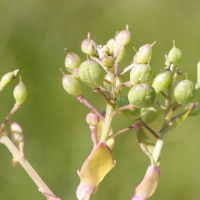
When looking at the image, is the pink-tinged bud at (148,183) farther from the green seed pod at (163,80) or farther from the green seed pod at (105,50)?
the green seed pod at (105,50)

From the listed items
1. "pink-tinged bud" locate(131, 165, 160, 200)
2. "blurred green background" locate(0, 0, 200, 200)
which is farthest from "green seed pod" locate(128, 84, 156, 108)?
"blurred green background" locate(0, 0, 200, 200)

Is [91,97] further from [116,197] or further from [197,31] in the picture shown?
[197,31]

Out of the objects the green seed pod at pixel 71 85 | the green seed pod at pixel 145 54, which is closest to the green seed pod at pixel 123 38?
the green seed pod at pixel 145 54

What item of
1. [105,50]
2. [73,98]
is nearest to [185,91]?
[105,50]

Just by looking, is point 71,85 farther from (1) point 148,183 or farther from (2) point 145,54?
(1) point 148,183

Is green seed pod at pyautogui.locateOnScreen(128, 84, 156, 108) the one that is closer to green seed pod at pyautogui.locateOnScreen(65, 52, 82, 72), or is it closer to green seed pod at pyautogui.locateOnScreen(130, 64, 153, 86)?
green seed pod at pyautogui.locateOnScreen(130, 64, 153, 86)

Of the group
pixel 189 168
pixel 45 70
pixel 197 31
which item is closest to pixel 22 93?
pixel 45 70
